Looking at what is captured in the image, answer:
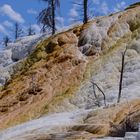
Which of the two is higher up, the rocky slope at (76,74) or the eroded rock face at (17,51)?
the eroded rock face at (17,51)

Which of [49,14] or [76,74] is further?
[49,14]

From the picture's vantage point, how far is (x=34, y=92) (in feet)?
106

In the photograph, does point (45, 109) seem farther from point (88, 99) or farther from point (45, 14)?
point (45, 14)

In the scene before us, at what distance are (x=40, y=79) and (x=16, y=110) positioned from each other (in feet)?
11.2

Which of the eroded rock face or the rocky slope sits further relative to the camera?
the eroded rock face

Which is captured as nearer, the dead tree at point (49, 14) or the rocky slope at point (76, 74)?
the rocky slope at point (76, 74)

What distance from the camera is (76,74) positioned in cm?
3228

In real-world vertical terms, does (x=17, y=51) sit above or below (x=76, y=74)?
above

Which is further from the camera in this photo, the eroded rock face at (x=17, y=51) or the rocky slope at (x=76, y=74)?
the eroded rock face at (x=17, y=51)

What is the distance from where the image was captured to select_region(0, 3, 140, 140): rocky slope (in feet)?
93.2

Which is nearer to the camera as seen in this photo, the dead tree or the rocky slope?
the rocky slope

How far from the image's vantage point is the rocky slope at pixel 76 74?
2841cm

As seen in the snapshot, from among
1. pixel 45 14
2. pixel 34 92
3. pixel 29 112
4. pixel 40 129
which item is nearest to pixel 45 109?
pixel 29 112

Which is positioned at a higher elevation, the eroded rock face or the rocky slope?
the eroded rock face
